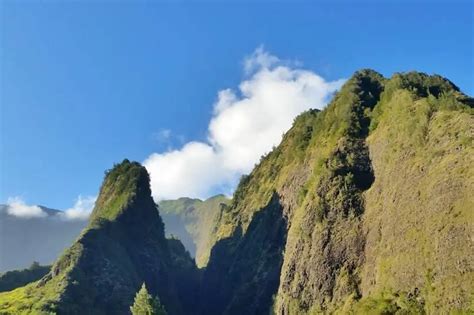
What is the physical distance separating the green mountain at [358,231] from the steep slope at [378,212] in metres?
0.31

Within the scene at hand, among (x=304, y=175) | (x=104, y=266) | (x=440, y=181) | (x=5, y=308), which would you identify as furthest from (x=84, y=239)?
(x=440, y=181)

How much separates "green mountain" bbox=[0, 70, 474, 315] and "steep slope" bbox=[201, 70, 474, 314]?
31 centimetres

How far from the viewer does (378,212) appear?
127 meters

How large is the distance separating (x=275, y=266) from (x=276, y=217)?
69.1 feet

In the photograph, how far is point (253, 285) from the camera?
180 meters

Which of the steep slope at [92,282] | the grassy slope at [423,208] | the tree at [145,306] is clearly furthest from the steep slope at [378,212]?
the steep slope at [92,282]

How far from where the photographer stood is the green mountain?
100 metres

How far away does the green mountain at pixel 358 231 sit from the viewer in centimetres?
10031

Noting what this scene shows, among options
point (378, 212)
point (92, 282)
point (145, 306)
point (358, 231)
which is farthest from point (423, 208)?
point (92, 282)

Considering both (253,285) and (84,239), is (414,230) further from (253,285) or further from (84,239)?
(84,239)

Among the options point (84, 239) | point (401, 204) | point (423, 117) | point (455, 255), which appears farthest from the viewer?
point (84, 239)

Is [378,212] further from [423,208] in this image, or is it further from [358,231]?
[423,208]

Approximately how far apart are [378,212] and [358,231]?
7.58m

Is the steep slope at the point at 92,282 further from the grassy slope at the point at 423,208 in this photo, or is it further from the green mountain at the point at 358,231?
the grassy slope at the point at 423,208
